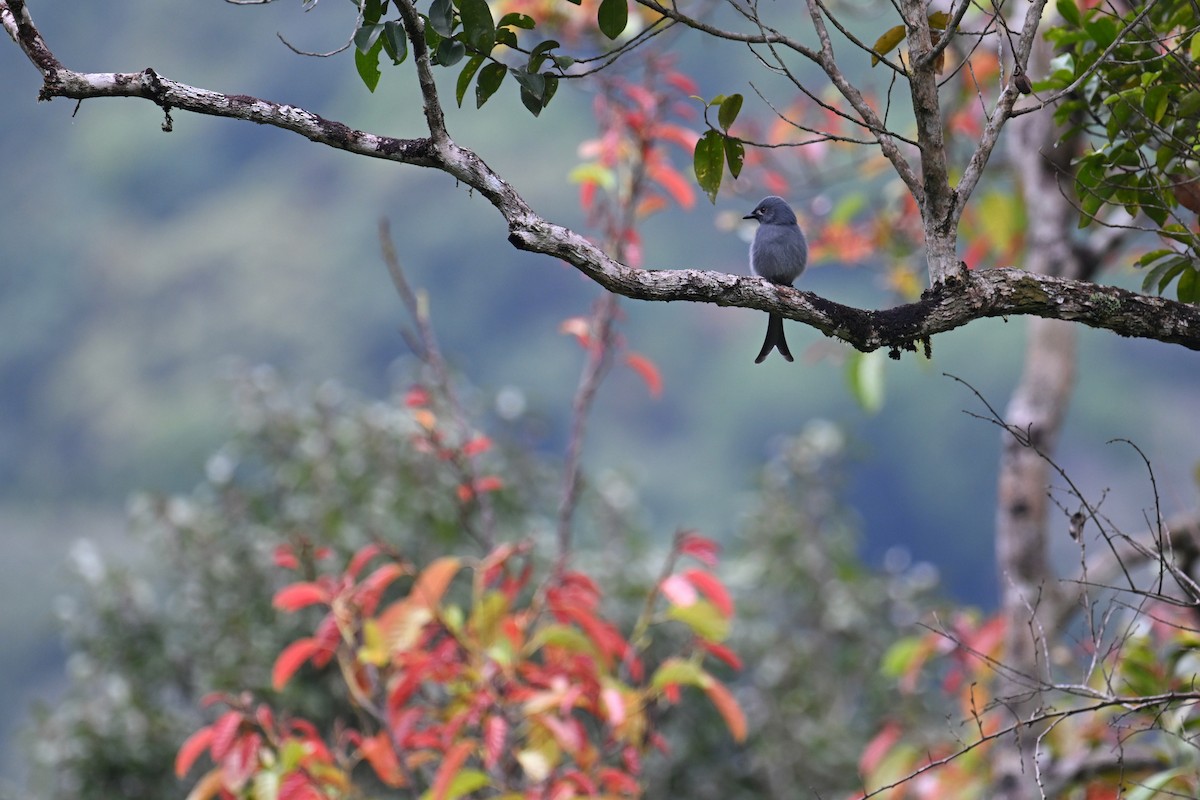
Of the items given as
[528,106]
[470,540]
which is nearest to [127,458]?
[470,540]

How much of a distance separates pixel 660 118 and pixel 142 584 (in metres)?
3.18

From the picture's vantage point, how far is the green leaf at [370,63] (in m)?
1.79

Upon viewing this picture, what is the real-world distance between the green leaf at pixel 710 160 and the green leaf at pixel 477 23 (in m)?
0.40

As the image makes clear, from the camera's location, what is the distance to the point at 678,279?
175 centimetres

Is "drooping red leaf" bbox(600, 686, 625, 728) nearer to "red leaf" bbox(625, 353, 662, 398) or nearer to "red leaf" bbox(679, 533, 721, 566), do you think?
"red leaf" bbox(679, 533, 721, 566)

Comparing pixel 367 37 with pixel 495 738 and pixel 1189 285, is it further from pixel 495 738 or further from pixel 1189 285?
pixel 495 738

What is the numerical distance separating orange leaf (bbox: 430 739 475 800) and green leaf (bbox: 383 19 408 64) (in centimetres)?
169

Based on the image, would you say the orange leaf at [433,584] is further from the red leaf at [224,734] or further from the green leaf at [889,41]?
the green leaf at [889,41]

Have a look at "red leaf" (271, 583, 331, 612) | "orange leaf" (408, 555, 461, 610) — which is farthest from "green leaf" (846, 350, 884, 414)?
"red leaf" (271, 583, 331, 612)

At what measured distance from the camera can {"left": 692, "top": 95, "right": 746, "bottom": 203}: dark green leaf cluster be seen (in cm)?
190

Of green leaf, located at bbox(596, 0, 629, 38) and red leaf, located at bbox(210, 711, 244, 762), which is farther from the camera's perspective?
red leaf, located at bbox(210, 711, 244, 762)

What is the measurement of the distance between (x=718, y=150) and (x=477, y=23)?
18.0 inches

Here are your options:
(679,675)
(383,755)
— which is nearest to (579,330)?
(679,675)

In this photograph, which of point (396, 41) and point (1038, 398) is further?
point (1038, 398)
